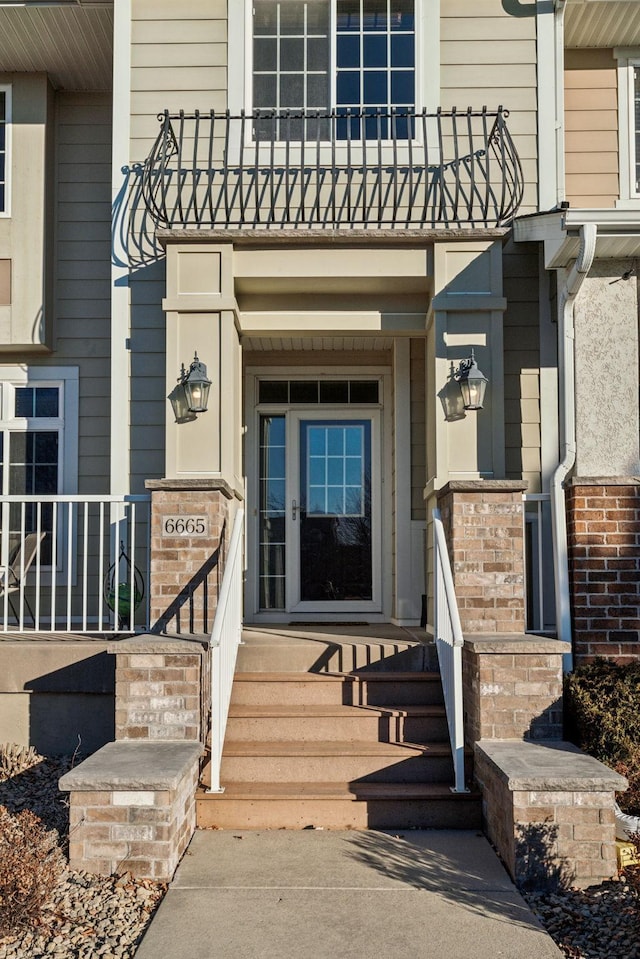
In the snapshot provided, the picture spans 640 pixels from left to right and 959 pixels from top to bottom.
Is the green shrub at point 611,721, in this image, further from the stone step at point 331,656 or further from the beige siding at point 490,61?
the beige siding at point 490,61

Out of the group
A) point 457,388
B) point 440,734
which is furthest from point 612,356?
point 440,734

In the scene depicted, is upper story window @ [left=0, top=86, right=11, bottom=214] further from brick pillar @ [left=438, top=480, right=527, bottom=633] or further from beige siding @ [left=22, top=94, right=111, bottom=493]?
brick pillar @ [left=438, top=480, right=527, bottom=633]

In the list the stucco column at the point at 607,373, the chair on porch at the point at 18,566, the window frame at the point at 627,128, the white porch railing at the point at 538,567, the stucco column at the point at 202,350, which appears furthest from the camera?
the window frame at the point at 627,128

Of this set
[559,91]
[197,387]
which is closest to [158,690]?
[197,387]

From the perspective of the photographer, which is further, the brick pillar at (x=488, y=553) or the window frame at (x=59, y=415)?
the window frame at (x=59, y=415)

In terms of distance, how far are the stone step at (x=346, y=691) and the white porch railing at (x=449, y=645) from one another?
0.16 meters

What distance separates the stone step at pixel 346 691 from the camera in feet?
17.7

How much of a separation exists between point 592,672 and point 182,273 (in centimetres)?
355

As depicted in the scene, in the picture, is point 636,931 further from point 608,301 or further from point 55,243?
point 55,243

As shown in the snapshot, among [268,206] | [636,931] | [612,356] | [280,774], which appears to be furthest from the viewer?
[268,206]

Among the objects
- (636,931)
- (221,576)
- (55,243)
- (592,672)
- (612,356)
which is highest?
(55,243)

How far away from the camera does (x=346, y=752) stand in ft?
16.3

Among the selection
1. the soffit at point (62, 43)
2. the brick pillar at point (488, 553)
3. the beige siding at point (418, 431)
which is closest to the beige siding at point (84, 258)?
the soffit at point (62, 43)

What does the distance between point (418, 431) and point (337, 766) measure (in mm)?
3188
